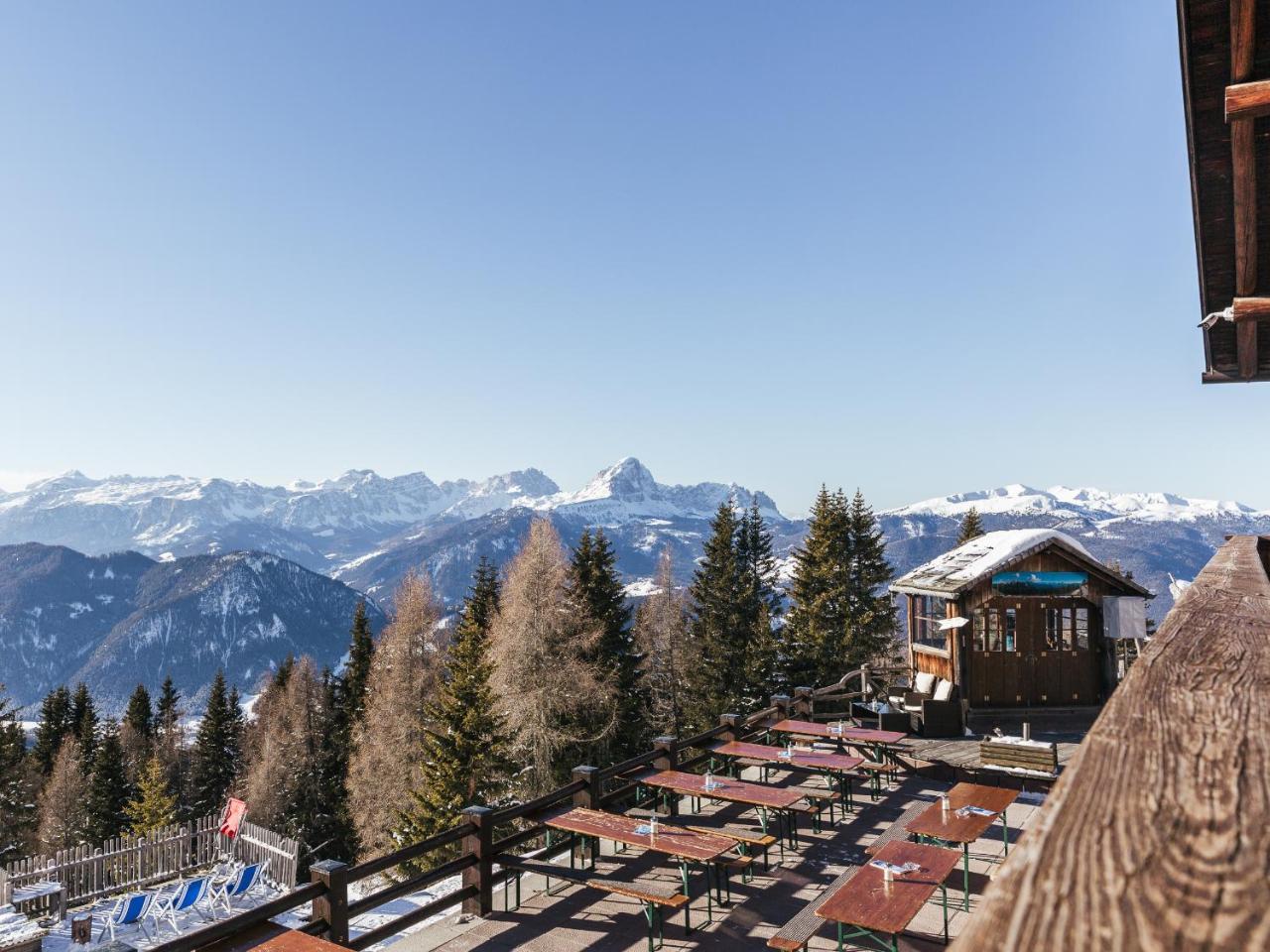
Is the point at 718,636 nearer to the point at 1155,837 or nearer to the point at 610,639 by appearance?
the point at 610,639

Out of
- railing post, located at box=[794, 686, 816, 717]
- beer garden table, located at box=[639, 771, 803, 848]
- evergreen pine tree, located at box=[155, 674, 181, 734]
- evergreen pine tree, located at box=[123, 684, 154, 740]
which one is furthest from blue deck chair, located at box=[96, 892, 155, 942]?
evergreen pine tree, located at box=[155, 674, 181, 734]

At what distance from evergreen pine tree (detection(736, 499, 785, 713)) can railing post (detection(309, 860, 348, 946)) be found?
2698 cm

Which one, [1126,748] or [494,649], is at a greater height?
[1126,748]

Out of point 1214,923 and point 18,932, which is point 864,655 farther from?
point 1214,923

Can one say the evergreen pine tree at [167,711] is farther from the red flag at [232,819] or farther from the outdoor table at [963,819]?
the outdoor table at [963,819]

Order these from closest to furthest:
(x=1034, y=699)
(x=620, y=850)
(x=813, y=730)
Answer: (x=620, y=850), (x=813, y=730), (x=1034, y=699)

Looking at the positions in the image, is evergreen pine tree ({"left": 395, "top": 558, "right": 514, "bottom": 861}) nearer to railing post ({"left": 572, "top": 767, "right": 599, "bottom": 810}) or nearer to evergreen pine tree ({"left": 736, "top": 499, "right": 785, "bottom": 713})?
evergreen pine tree ({"left": 736, "top": 499, "right": 785, "bottom": 713})

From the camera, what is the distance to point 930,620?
20438mm

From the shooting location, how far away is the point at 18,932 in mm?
14812

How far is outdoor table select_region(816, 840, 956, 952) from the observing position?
239 inches

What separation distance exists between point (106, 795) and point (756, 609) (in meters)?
34.2

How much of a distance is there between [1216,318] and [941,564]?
15385mm

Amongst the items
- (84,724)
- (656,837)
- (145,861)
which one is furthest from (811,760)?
(84,724)

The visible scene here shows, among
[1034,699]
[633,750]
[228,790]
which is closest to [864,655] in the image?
[633,750]
